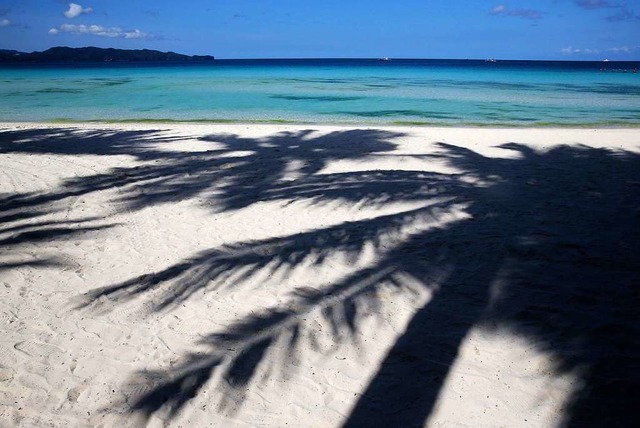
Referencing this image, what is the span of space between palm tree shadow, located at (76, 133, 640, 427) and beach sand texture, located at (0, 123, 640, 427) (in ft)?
0.06

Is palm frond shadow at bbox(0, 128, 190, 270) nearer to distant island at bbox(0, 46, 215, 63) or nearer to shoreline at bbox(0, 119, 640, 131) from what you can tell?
shoreline at bbox(0, 119, 640, 131)

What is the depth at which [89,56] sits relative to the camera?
113812mm

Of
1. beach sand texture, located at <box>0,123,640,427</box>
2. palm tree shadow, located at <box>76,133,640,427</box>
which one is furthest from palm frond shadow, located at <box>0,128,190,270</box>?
palm tree shadow, located at <box>76,133,640,427</box>

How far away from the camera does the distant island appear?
105 metres

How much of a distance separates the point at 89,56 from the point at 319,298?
13052cm

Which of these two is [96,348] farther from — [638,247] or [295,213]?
[638,247]

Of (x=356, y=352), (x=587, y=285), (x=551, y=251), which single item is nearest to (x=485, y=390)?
(x=356, y=352)

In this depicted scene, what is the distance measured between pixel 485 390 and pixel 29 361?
9.53 feet

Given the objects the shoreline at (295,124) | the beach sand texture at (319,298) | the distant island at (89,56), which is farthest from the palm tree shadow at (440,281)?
the distant island at (89,56)

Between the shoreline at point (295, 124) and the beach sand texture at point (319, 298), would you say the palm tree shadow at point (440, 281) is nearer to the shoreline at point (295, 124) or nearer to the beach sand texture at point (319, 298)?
the beach sand texture at point (319, 298)

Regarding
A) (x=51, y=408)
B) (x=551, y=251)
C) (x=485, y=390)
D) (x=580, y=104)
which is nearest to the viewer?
(x=51, y=408)

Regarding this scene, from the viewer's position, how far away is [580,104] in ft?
73.8

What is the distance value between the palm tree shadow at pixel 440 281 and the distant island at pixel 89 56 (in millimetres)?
117866

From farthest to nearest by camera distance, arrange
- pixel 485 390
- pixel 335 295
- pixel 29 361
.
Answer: pixel 335 295 → pixel 29 361 → pixel 485 390
